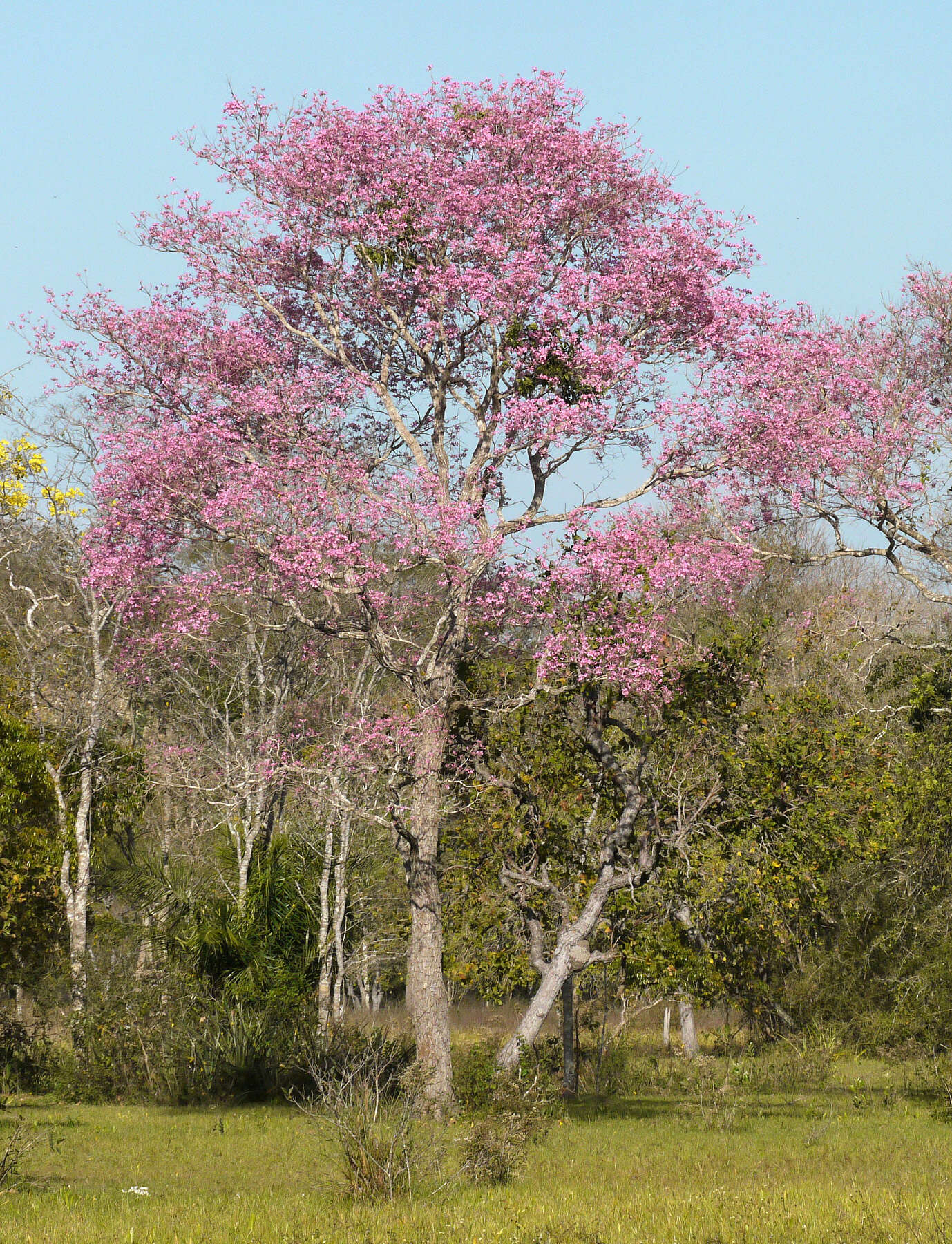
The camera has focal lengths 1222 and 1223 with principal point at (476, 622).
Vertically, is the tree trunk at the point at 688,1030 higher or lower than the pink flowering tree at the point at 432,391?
lower

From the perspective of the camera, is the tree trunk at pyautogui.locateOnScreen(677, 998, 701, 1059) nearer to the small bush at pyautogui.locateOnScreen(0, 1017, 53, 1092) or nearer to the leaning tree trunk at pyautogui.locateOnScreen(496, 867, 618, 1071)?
the leaning tree trunk at pyautogui.locateOnScreen(496, 867, 618, 1071)

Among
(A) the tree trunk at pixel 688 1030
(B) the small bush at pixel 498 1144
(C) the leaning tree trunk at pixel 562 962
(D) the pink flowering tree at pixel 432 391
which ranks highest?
(D) the pink flowering tree at pixel 432 391

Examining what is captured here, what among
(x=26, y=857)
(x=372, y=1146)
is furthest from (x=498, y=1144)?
(x=26, y=857)

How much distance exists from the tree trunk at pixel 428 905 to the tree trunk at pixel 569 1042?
322cm

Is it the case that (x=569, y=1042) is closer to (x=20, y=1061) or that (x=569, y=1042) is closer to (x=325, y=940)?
(x=325, y=940)

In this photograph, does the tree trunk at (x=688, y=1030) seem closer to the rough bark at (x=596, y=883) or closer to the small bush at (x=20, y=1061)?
the rough bark at (x=596, y=883)

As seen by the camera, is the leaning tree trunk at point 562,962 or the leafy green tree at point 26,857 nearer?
the leaning tree trunk at point 562,962

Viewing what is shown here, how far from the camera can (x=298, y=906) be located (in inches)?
896

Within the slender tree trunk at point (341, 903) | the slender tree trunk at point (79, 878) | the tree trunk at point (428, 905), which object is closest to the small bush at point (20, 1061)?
the slender tree trunk at point (79, 878)

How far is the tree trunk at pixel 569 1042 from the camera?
22.0 metres

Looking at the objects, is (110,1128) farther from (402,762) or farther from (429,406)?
(429,406)

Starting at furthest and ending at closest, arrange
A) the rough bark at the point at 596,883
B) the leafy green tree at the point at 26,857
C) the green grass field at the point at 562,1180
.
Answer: the leafy green tree at the point at 26,857
the rough bark at the point at 596,883
the green grass field at the point at 562,1180

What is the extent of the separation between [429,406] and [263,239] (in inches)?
161

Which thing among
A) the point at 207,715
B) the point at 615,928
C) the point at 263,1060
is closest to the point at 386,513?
the point at 615,928
